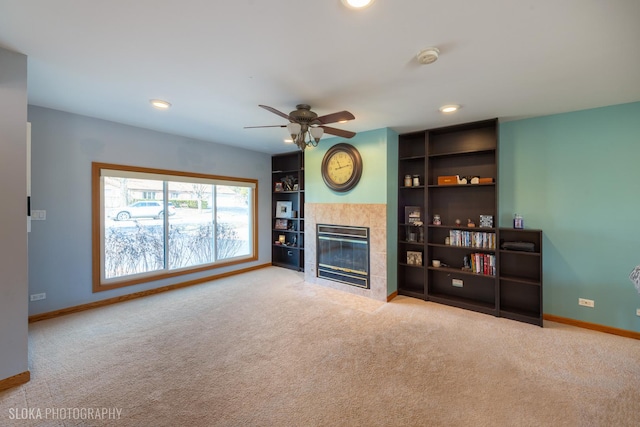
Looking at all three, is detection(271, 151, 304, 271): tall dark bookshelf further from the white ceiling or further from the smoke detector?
the smoke detector

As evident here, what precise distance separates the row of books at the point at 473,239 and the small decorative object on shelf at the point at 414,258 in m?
0.52

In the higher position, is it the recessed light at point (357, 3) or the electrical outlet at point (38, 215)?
the recessed light at point (357, 3)

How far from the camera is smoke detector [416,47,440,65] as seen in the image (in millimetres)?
1875

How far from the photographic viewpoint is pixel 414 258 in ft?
13.4

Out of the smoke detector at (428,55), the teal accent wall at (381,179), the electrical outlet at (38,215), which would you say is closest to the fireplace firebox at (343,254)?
the teal accent wall at (381,179)

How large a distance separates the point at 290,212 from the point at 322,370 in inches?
151

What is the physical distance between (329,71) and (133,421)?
9.64ft

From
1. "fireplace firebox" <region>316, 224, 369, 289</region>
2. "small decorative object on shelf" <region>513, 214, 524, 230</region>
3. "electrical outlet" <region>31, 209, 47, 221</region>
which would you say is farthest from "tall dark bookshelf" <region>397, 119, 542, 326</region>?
"electrical outlet" <region>31, 209, 47, 221</region>

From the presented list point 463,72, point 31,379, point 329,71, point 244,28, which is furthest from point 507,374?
point 31,379

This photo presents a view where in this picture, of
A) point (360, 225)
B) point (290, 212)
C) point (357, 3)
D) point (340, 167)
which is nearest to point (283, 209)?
point (290, 212)

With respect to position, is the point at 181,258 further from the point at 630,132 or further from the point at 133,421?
the point at 630,132

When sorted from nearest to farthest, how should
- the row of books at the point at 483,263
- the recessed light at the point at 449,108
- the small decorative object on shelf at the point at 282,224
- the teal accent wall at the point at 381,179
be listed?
the recessed light at the point at 449,108 < the row of books at the point at 483,263 < the teal accent wall at the point at 381,179 < the small decorative object on shelf at the point at 282,224

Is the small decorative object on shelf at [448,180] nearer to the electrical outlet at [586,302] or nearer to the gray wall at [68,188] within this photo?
the electrical outlet at [586,302]

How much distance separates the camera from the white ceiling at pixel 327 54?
154 cm
